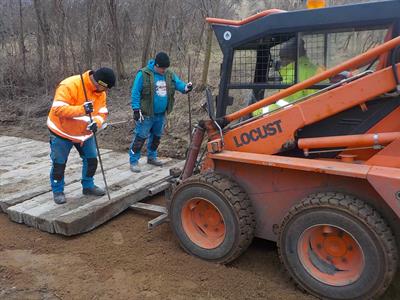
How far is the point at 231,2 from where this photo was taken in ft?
39.8

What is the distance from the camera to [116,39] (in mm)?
10961

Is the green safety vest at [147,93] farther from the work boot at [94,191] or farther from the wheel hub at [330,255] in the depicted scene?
the wheel hub at [330,255]

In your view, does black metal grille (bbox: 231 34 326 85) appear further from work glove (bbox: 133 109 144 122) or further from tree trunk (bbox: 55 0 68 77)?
tree trunk (bbox: 55 0 68 77)

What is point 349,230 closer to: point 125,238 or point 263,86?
point 263,86

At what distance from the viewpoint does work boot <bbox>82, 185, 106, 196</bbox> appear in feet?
16.8

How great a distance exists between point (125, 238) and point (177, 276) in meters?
0.97

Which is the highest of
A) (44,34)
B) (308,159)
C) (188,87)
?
(44,34)

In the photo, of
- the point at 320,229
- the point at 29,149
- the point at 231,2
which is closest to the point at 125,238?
the point at 320,229

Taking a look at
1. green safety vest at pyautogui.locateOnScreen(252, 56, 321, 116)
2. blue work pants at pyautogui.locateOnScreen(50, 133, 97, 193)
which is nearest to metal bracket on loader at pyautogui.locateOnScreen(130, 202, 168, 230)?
blue work pants at pyautogui.locateOnScreen(50, 133, 97, 193)

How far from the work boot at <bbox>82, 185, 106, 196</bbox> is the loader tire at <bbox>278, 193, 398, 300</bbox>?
2484mm

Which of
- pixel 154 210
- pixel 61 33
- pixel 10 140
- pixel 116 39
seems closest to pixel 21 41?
pixel 61 33

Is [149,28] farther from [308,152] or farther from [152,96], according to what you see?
[308,152]


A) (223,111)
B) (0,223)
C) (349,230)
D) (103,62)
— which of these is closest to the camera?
(349,230)

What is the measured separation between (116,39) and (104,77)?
6.80 m
